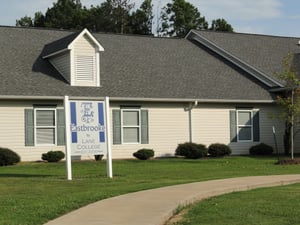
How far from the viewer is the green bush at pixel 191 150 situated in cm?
2827

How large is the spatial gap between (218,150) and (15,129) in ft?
32.0

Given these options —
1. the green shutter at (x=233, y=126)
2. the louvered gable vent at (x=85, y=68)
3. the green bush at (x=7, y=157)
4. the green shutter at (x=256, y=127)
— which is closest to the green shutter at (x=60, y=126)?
the louvered gable vent at (x=85, y=68)

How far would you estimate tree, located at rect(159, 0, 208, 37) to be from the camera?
65.2 meters

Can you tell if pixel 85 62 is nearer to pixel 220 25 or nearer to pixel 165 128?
pixel 165 128

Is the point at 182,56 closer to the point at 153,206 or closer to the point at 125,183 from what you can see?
the point at 125,183

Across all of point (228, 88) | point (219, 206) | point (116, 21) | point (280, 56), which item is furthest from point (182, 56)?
point (116, 21)

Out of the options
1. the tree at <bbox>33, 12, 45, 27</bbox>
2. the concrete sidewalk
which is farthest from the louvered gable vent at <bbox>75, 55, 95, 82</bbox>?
the tree at <bbox>33, 12, 45, 27</bbox>

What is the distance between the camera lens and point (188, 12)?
2584 inches

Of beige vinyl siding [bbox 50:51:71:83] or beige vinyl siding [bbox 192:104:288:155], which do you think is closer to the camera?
beige vinyl siding [bbox 50:51:71:83]

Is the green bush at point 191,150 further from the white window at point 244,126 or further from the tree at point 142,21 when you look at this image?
the tree at point 142,21

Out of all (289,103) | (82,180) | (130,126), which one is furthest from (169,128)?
(82,180)

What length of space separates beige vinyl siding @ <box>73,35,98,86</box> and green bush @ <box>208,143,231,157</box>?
6456 mm

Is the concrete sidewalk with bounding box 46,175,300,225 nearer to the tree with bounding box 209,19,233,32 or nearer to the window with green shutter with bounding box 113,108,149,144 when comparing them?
the window with green shutter with bounding box 113,108,149,144

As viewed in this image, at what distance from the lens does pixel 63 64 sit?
27.9 metres
